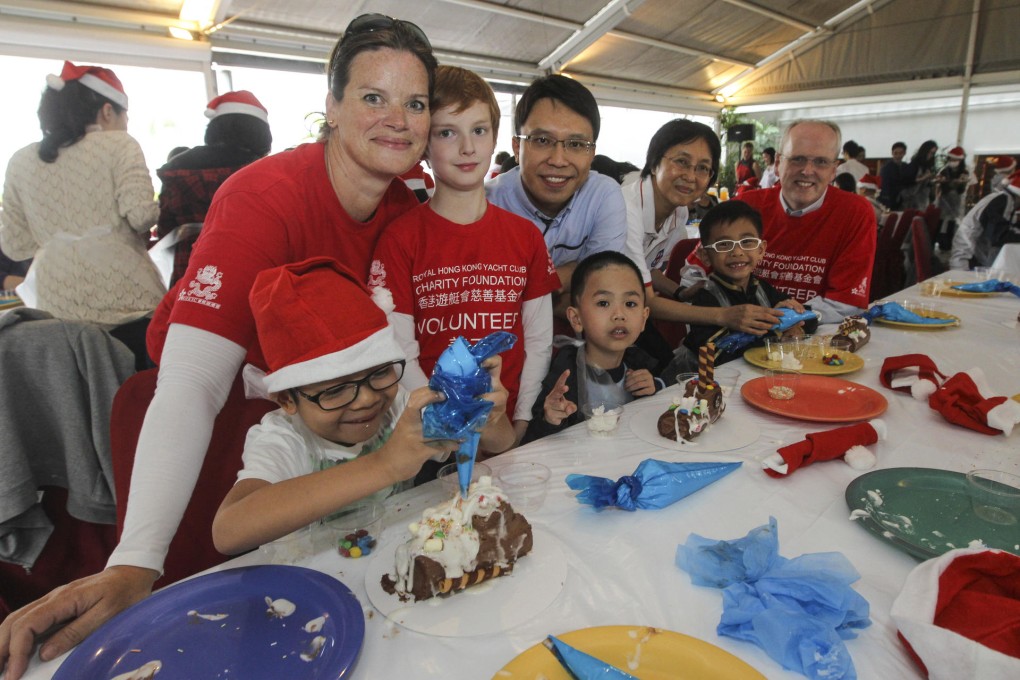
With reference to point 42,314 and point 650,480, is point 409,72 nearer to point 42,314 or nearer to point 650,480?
point 650,480

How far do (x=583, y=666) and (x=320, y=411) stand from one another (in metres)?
0.71

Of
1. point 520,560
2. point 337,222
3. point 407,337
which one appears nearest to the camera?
point 520,560

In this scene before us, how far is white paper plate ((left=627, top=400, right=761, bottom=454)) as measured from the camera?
1468 millimetres

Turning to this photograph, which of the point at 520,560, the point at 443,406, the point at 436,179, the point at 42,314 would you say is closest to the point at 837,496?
the point at 520,560

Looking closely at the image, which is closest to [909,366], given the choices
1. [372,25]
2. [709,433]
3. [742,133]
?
[709,433]

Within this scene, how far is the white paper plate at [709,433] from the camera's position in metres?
1.47

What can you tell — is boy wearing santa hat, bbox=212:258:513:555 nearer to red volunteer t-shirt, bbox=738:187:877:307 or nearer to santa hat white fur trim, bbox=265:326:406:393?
santa hat white fur trim, bbox=265:326:406:393

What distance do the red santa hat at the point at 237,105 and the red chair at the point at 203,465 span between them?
2.54m

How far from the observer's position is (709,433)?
156 cm

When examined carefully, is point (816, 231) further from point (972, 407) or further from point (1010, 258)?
point (1010, 258)

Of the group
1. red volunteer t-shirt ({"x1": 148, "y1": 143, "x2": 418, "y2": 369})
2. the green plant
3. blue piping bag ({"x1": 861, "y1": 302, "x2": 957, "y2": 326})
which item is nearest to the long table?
red volunteer t-shirt ({"x1": 148, "y1": 143, "x2": 418, "y2": 369})

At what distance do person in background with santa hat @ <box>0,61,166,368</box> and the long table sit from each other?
2.46 metres

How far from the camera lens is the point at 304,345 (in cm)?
110

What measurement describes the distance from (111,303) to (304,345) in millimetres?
2466
